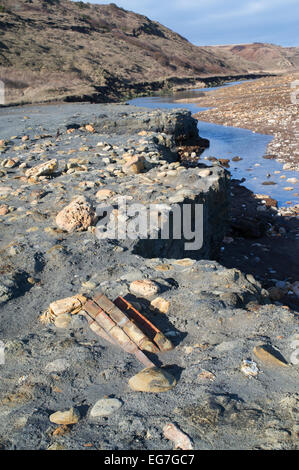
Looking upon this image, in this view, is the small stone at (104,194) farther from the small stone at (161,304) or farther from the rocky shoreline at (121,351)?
the small stone at (161,304)

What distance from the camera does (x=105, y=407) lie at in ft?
5.40

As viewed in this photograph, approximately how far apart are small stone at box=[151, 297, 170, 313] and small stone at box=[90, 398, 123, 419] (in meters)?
0.80

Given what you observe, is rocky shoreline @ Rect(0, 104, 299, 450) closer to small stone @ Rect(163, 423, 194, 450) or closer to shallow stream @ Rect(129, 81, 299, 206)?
small stone @ Rect(163, 423, 194, 450)

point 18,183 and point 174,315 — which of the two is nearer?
point 174,315

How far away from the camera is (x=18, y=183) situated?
4.96 m

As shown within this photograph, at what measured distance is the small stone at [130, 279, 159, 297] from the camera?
2.53 m

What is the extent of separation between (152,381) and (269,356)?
1.91ft

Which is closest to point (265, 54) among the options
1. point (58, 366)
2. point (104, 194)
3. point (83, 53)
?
point (83, 53)

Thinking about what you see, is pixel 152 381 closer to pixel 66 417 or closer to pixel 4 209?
pixel 66 417

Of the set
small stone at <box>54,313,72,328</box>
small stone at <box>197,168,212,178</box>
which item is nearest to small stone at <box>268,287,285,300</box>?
small stone at <box>197,168,212,178</box>

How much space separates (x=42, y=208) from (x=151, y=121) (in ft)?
18.0
